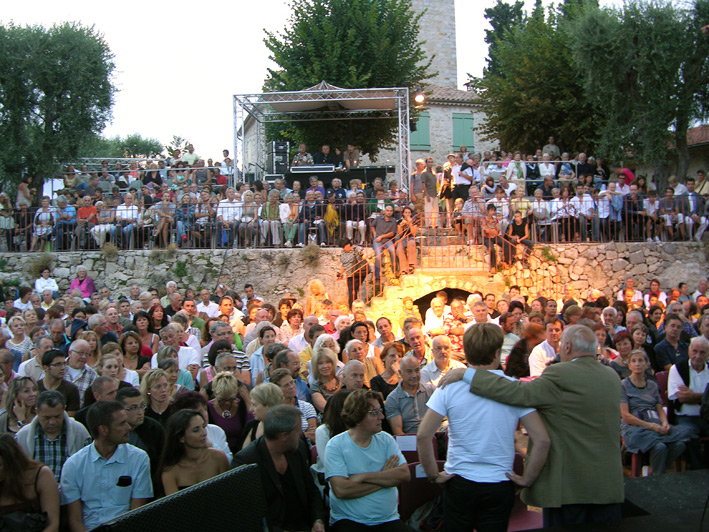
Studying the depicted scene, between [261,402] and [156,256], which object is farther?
[156,256]

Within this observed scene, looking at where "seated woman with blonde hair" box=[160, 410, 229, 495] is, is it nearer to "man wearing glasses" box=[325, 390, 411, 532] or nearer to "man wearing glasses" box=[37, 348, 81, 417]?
"man wearing glasses" box=[325, 390, 411, 532]

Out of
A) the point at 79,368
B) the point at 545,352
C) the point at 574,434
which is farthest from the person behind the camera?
the point at 545,352

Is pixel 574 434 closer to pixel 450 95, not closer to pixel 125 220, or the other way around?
pixel 125 220

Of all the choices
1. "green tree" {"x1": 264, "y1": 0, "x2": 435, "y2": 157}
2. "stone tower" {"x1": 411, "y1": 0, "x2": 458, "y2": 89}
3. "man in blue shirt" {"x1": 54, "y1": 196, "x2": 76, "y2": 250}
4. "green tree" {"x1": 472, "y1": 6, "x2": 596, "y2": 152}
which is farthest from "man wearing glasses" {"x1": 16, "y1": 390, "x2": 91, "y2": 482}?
"stone tower" {"x1": 411, "y1": 0, "x2": 458, "y2": 89}

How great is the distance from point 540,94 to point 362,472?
1898 cm

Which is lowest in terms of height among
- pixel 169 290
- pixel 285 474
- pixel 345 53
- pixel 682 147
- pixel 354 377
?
pixel 285 474

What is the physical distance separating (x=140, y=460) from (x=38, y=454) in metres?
0.85

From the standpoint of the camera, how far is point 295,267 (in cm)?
1376

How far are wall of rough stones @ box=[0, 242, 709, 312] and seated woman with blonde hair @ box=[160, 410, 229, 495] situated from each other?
9366 millimetres

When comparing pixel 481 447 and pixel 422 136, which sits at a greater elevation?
pixel 422 136

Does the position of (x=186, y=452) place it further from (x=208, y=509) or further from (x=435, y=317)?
(x=435, y=317)

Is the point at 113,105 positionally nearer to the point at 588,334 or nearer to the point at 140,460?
the point at 140,460

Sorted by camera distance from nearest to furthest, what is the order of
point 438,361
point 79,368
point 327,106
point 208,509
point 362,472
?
point 208,509
point 362,472
point 79,368
point 438,361
point 327,106

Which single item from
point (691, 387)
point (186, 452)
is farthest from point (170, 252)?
point (691, 387)
